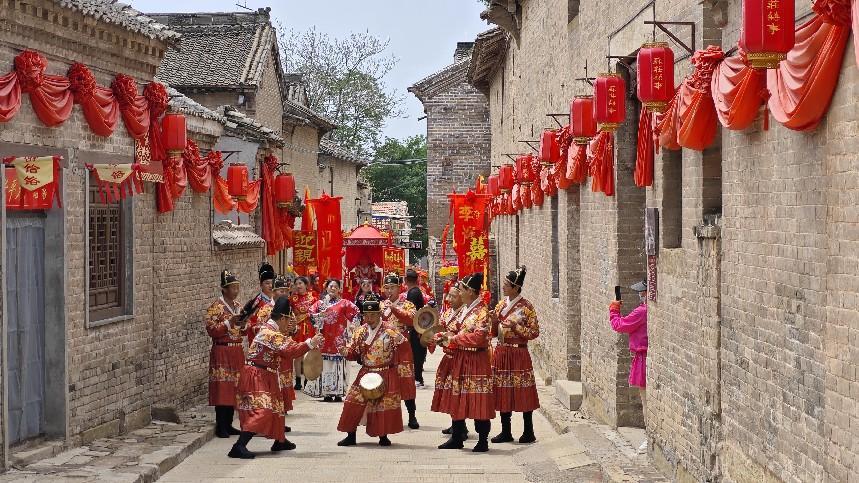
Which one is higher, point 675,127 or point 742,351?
point 675,127

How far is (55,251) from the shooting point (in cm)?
1202

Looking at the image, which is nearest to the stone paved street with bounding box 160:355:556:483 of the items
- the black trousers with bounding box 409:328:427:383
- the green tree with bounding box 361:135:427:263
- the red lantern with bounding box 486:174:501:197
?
Result: the black trousers with bounding box 409:328:427:383

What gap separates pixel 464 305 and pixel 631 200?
2.26m

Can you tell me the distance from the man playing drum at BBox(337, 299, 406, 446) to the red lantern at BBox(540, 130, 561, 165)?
4.33 metres

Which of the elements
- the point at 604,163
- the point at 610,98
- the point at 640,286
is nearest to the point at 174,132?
the point at 604,163

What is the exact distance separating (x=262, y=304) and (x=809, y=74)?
32.6ft

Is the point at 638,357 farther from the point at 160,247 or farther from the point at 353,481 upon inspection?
the point at 160,247

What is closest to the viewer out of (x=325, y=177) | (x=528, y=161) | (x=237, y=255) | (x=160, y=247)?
(x=160, y=247)

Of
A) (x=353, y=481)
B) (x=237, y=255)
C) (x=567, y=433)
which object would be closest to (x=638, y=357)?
(x=567, y=433)

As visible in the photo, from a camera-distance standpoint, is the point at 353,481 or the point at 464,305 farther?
the point at 464,305

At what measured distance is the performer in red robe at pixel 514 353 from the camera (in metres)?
13.6

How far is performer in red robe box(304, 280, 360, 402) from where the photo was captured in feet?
58.6

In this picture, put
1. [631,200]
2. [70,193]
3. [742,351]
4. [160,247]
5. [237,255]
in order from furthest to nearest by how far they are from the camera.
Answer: [237,255] → [160,247] → [631,200] → [70,193] → [742,351]

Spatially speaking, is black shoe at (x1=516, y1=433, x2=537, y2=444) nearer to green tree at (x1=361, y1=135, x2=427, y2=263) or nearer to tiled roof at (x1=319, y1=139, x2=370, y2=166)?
tiled roof at (x1=319, y1=139, x2=370, y2=166)
